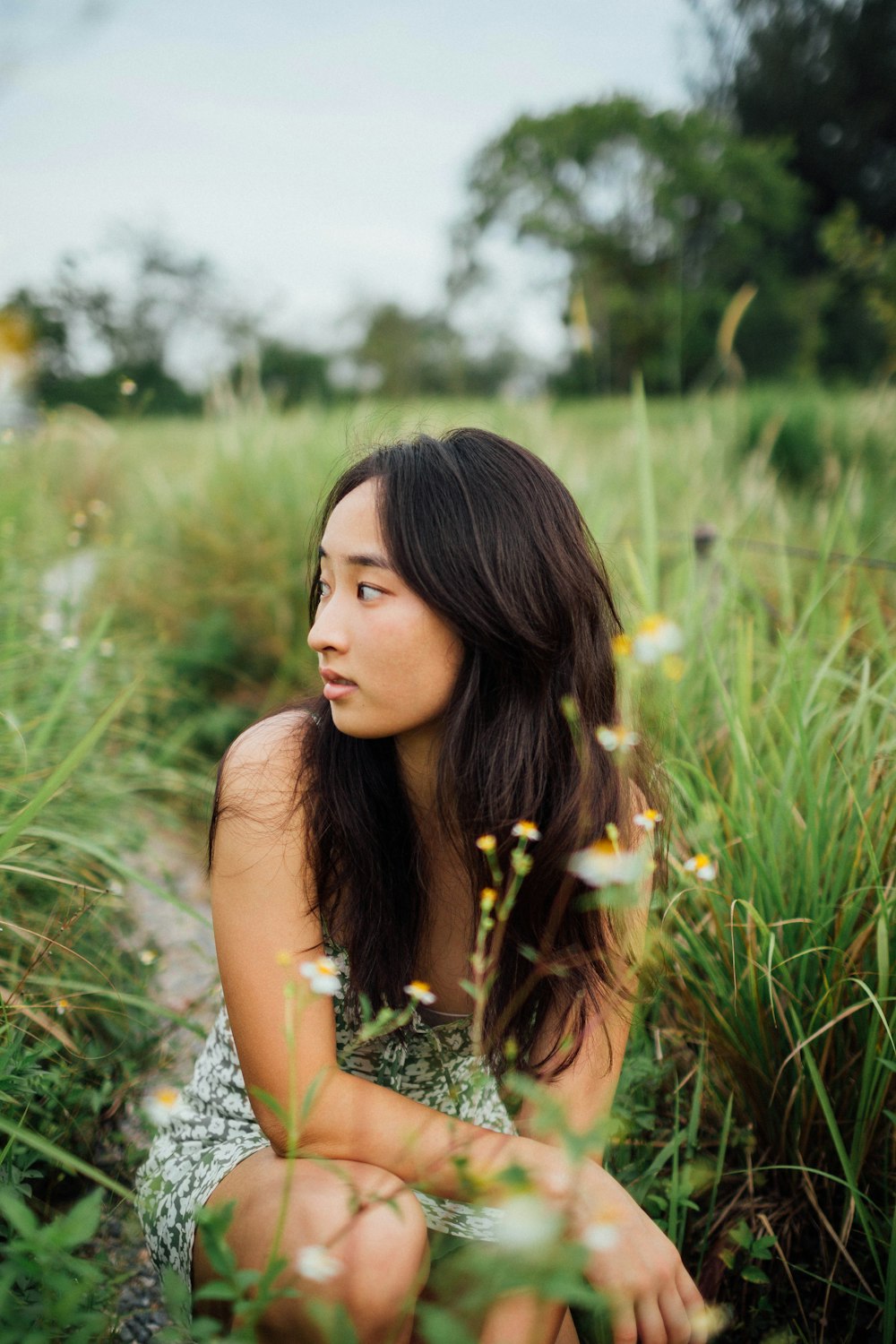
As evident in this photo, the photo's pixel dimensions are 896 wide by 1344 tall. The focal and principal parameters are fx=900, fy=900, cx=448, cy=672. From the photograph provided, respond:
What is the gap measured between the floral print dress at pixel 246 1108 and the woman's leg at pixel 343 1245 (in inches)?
6.7

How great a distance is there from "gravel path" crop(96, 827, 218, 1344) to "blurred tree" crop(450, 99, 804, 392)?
314 inches

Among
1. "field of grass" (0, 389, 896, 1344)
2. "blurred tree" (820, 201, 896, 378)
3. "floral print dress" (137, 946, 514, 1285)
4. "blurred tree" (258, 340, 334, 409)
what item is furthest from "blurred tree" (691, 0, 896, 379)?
"blurred tree" (258, 340, 334, 409)

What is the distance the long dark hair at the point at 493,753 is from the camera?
1264 millimetres

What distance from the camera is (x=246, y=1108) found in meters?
1.42

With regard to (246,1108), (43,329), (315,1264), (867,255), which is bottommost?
(246,1108)

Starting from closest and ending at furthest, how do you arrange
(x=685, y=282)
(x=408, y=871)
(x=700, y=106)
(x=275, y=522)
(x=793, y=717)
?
(x=408, y=871)
(x=793, y=717)
(x=275, y=522)
(x=700, y=106)
(x=685, y=282)

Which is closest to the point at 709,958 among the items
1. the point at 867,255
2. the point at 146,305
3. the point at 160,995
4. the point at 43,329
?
the point at 160,995

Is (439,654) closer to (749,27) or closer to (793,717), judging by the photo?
(793,717)

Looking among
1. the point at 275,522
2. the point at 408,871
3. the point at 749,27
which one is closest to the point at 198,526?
the point at 275,522

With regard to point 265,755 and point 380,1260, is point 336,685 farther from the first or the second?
point 380,1260

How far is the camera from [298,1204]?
3.47 ft

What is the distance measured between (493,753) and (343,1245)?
640 mm

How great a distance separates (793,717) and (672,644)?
1034mm

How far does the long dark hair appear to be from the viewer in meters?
1.26
